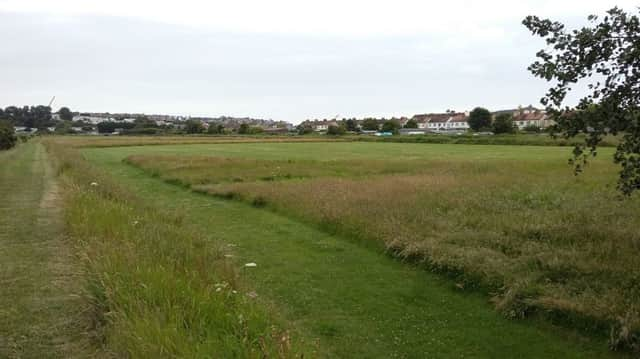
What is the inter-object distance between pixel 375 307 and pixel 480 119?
144 meters

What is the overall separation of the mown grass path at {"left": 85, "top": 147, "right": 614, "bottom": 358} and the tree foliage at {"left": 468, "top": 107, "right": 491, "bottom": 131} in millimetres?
137766

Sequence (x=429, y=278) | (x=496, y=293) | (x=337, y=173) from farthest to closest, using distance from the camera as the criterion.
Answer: (x=337, y=173)
(x=429, y=278)
(x=496, y=293)

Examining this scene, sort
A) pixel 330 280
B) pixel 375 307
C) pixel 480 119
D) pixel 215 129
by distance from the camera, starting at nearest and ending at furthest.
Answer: pixel 375 307 → pixel 330 280 → pixel 480 119 → pixel 215 129

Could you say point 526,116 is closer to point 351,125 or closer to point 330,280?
point 351,125

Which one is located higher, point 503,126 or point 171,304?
point 171,304

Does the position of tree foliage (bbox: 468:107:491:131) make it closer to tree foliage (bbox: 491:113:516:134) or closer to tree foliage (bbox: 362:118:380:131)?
tree foliage (bbox: 491:113:516:134)

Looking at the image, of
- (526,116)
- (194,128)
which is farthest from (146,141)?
(526,116)

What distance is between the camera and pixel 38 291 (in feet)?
29.5

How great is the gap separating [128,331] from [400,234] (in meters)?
8.16

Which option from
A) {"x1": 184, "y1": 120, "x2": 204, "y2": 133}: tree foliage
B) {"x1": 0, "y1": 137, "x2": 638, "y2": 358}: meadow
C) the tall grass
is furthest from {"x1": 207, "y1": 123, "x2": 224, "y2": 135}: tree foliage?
the tall grass

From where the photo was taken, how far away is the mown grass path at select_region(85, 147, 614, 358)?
7.52m

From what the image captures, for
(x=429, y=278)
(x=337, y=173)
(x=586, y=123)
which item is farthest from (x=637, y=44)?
(x=337, y=173)

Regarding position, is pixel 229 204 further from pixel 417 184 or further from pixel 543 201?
pixel 543 201

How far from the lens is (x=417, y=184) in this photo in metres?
22.8
